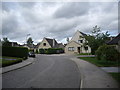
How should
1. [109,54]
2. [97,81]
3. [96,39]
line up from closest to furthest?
[97,81] < [109,54] < [96,39]

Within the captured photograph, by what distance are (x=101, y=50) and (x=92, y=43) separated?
29.0ft

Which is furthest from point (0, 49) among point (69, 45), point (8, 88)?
point (69, 45)

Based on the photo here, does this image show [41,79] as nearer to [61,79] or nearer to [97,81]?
[61,79]

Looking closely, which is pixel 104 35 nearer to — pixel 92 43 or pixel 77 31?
pixel 92 43

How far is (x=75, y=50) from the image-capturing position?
142 feet

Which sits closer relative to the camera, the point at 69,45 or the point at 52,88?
the point at 52,88

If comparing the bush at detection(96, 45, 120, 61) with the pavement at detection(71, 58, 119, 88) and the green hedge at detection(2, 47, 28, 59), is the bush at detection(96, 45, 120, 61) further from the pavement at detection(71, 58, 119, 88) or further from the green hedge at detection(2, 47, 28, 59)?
the green hedge at detection(2, 47, 28, 59)

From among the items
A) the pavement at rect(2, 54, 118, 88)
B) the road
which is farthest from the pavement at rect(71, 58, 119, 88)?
the road

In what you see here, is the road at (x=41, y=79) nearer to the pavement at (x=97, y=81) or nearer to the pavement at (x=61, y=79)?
the pavement at (x=61, y=79)

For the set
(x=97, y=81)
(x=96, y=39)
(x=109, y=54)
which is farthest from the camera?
(x=96, y=39)

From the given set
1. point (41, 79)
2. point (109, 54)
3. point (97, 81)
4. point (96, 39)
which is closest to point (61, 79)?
point (41, 79)

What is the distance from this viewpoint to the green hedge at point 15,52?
25.1 metres

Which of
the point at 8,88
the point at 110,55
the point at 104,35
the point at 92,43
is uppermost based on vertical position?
the point at 104,35

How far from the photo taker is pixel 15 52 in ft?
84.5
